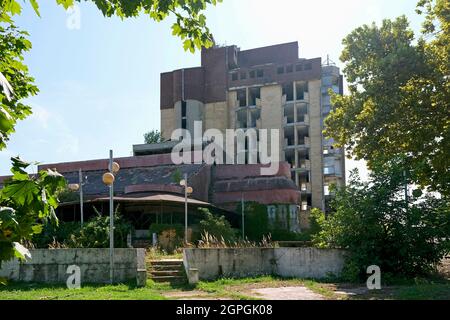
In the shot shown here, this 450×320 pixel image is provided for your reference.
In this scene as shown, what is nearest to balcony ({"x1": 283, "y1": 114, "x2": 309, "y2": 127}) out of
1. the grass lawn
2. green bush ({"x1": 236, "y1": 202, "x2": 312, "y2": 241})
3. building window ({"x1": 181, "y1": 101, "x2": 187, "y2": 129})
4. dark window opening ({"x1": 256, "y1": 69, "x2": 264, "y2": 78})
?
dark window opening ({"x1": 256, "y1": 69, "x2": 264, "y2": 78})

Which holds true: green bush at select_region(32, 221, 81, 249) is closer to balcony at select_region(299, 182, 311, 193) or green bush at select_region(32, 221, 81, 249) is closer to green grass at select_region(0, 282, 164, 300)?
green grass at select_region(0, 282, 164, 300)

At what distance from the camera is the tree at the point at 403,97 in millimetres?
17047

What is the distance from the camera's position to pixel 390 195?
15977 millimetres

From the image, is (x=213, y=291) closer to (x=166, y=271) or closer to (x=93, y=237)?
(x=166, y=271)

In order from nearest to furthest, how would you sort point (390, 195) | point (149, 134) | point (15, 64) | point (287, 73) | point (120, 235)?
point (15, 64), point (390, 195), point (120, 235), point (287, 73), point (149, 134)

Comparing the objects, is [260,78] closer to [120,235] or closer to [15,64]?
[120,235]

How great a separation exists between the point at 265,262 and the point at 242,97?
161 ft

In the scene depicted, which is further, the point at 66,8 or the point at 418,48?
the point at 418,48

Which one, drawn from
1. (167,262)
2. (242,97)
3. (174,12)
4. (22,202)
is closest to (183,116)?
(242,97)

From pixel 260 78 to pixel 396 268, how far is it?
4984 cm

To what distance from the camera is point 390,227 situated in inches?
618

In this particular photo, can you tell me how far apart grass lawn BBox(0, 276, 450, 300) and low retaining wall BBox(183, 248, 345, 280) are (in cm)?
92

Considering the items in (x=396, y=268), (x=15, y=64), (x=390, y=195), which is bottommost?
(x=396, y=268)

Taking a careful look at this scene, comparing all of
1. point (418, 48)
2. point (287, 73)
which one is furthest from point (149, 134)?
point (418, 48)
